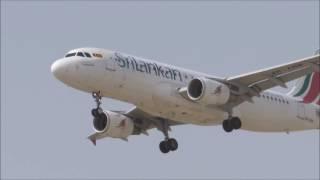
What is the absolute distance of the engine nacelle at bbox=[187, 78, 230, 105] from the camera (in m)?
56.5

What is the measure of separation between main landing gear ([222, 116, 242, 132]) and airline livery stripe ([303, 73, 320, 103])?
8.74 meters

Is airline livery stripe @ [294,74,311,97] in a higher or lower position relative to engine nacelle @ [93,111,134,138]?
higher

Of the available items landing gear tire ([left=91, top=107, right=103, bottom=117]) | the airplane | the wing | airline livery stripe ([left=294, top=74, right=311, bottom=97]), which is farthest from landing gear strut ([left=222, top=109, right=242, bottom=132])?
airline livery stripe ([left=294, top=74, right=311, bottom=97])

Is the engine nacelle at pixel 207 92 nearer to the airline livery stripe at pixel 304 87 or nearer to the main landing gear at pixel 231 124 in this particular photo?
the main landing gear at pixel 231 124

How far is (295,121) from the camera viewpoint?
6356cm

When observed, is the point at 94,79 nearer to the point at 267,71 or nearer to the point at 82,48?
the point at 82,48

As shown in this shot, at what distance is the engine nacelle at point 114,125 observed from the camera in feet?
201

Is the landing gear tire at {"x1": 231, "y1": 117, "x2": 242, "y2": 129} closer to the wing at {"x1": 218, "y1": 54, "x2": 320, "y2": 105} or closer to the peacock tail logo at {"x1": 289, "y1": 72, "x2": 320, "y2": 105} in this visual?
the wing at {"x1": 218, "y1": 54, "x2": 320, "y2": 105}

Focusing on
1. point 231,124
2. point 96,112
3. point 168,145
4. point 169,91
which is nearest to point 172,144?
point 168,145

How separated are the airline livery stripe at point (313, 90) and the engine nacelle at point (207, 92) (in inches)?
408

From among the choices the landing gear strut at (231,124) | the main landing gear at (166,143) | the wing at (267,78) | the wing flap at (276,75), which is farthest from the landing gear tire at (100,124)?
the wing flap at (276,75)

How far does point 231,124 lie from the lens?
5816cm

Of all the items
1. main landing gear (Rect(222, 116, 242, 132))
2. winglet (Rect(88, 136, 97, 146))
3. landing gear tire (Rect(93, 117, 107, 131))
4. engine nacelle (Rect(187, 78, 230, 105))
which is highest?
engine nacelle (Rect(187, 78, 230, 105))

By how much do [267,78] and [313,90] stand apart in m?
11.4
